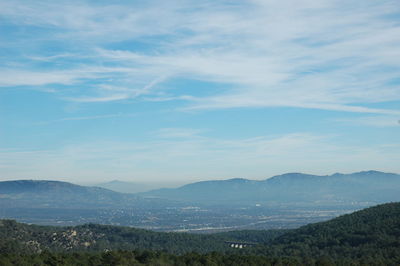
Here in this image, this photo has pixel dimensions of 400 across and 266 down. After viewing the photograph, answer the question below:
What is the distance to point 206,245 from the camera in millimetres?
160250

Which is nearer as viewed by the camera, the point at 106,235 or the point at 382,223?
the point at 382,223

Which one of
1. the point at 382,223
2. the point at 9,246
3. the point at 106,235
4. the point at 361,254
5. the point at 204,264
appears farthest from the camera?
the point at 106,235

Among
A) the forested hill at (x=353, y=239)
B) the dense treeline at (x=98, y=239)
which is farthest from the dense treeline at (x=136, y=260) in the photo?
the dense treeline at (x=98, y=239)

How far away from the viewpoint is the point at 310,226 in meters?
167

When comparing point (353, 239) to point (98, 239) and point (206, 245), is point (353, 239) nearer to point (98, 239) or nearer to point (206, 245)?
point (206, 245)

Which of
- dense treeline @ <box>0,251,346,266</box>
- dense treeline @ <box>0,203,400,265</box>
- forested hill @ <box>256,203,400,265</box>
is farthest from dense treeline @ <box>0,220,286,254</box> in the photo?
dense treeline @ <box>0,251,346,266</box>

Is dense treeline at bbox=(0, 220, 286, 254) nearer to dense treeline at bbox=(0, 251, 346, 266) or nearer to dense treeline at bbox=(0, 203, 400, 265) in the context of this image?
dense treeline at bbox=(0, 203, 400, 265)

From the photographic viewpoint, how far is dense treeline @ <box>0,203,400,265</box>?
96750mm

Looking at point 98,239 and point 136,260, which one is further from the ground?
point 98,239

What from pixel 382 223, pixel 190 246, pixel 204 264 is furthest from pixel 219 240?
pixel 204 264

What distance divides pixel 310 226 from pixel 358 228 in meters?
26.2

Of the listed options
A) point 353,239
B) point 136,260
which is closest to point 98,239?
point 136,260

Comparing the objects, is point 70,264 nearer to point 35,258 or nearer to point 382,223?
point 35,258

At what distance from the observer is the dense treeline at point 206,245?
96.8 metres
